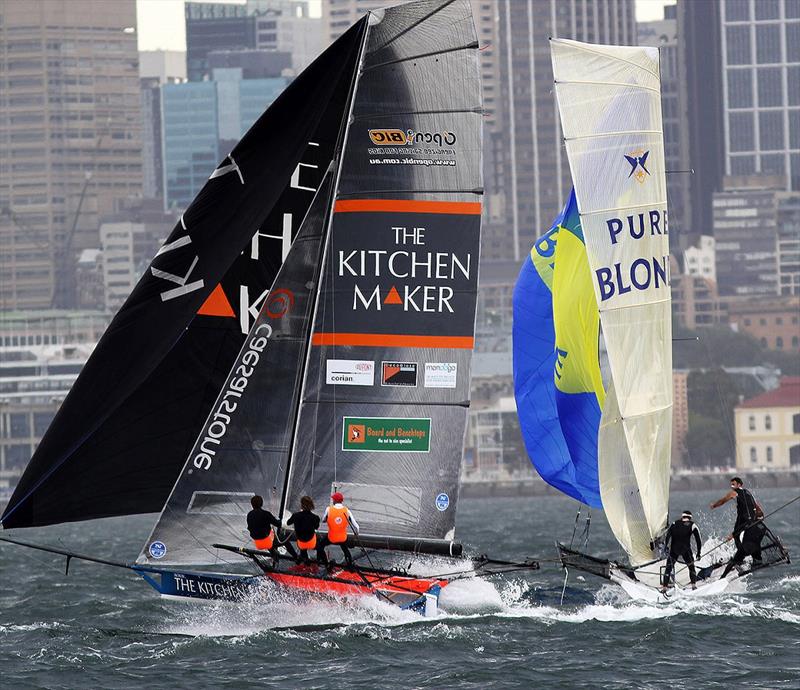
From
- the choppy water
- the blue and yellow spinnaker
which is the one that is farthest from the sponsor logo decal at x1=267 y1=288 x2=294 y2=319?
the blue and yellow spinnaker

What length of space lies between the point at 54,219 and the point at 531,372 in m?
162

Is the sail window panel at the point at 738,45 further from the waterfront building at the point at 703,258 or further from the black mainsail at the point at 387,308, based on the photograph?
the black mainsail at the point at 387,308

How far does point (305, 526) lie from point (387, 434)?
1347 millimetres

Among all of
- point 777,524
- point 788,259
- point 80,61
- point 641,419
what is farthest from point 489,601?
point 80,61

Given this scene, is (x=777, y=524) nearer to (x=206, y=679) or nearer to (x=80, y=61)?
(x=206, y=679)

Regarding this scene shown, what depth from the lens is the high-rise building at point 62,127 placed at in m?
176

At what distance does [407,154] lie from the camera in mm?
16969

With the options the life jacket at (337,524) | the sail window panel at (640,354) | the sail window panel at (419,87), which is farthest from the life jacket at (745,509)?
the sail window panel at (419,87)

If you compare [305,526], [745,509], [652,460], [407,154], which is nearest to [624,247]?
[652,460]

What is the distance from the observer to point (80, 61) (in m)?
180

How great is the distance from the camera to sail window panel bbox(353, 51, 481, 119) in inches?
664

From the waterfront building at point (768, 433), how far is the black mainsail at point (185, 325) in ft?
358

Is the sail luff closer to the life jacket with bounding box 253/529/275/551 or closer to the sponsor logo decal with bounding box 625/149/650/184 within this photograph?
the life jacket with bounding box 253/529/275/551

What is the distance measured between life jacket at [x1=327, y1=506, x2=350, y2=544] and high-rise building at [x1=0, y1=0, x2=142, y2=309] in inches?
6293
